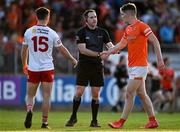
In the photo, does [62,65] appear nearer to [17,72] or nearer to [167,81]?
[17,72]

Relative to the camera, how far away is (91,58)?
16922 millimetres

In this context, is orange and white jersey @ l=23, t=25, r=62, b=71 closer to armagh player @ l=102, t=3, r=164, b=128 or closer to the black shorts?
the black shorts

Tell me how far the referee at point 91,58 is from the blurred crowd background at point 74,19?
9989mm

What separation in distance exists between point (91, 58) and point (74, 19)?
1344 cm

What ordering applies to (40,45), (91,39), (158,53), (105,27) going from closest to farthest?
(158,53)
(40,45)
(91,39)
(105,27)

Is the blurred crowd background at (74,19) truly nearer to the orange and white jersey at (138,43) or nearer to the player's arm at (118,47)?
the player's arm at (118,47)

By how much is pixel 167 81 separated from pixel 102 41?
10420 millimetres

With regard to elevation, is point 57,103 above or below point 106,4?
below

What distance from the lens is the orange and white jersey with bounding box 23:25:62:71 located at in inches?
627

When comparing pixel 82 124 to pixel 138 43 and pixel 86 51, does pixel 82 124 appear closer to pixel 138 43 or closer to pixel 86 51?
pixel 86 51

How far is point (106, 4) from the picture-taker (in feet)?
104

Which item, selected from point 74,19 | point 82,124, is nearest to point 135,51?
point 82,124

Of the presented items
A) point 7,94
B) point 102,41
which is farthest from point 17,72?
point 102,41

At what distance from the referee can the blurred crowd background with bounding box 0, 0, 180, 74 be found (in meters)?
9.99
